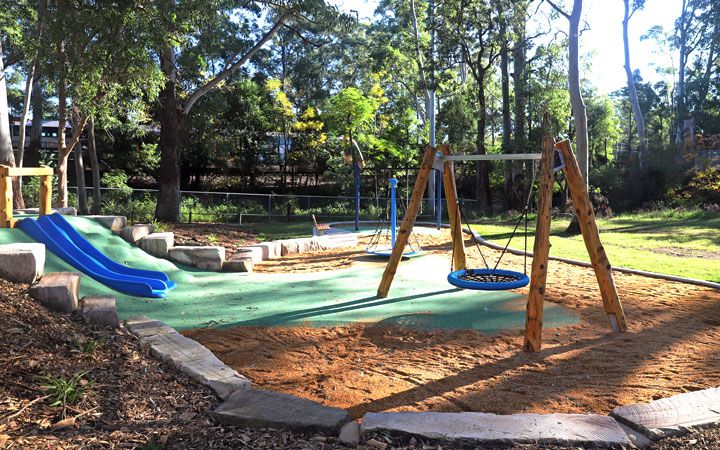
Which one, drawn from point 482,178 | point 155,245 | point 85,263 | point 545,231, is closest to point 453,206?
point 545,231

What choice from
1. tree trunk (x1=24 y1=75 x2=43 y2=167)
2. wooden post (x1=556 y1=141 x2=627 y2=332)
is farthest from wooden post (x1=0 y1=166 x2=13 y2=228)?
tree trunk (x1=24 y1=75 x2=43 y2=167)

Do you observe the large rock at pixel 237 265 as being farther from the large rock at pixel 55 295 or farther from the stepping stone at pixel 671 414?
the stepping stone at pixel 671 414

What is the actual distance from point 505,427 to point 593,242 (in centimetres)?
300

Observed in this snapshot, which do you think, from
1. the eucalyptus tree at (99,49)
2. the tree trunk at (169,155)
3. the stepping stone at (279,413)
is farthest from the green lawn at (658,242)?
the eucalyptus tree at (99,49)

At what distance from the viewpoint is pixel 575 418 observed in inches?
126

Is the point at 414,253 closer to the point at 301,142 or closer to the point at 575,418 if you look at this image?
the point at 575,418

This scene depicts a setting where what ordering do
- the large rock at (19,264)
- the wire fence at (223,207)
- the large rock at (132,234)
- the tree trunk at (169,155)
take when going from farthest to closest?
the wire fence at (223,207)
the tree trunk at (169,155)
the large rock at (132,234)
the large rock at (19,264)

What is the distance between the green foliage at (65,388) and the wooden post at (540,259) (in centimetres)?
344

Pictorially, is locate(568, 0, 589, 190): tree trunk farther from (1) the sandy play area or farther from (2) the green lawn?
(1) the sandy play area

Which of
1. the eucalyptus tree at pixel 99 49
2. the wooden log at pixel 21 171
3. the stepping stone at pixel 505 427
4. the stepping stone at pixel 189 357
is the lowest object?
the stepping stone at pixel 505 427

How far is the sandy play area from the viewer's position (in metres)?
3.71

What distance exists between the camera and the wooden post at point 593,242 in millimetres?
5401

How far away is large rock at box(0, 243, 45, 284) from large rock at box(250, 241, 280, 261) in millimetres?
5428

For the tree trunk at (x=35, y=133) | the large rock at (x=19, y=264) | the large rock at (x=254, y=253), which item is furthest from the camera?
the tree trunk at (x=35, y=133)
